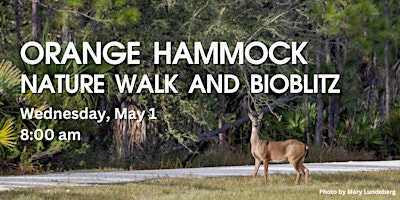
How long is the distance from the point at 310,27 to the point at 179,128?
14.8 ft

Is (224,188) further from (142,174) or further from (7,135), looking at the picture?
(7,135)

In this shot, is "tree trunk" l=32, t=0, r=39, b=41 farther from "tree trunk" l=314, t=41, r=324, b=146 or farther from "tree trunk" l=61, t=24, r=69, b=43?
"tree trunk" l=314, t=41, r=324, b=146

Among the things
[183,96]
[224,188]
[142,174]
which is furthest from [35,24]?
[224,188]

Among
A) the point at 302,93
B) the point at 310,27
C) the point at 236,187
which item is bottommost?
the point at 236,187

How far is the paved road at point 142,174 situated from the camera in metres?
A: 14.8

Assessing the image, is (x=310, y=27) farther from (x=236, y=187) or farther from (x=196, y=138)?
(x=236, y=187)

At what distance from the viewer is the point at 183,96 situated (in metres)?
19.9

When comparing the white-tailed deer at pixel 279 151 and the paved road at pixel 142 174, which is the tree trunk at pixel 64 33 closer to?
the paved road at pixel 142 174

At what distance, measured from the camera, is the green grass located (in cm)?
1290

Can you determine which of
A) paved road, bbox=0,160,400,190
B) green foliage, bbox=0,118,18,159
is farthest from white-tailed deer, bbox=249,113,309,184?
green foliage, bbox=0,118,18,159

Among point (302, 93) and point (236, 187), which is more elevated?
point (302, 93)

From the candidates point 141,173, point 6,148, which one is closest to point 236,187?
point 141,173

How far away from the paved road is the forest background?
69.5 inches

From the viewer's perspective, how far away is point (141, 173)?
16.7m
